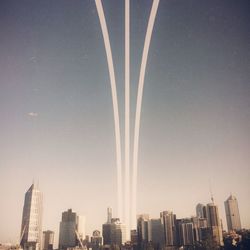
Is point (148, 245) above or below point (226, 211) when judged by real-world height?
below

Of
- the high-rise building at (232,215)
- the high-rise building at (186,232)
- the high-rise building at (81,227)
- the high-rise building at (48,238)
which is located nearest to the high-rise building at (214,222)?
the high-rise building at (186,232)

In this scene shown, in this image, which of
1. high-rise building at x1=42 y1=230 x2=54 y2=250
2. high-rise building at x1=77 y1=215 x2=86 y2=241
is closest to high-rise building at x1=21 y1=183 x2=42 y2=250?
high-rise building at x1=42 y1=230 x2=54 y2=250

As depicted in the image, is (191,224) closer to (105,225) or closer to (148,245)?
(148,245)

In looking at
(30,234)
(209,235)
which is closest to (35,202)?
(30,234)

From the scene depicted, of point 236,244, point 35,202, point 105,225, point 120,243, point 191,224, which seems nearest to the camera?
point 236,244

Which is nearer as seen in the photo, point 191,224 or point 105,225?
point 191,224

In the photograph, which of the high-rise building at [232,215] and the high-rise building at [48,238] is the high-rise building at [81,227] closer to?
the high-rise building at [48,238]

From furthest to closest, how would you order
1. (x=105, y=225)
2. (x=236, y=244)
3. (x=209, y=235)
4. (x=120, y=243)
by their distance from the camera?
(x=105, y=225)
(x=120, y=243)
(x=209, y=235)
(x=236, y=244)

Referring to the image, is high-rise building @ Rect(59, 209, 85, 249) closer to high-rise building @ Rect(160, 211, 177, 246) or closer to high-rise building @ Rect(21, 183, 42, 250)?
high-rise building @ Rect(21, 183, 42, 250)
